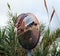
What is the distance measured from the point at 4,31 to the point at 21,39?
2.42ft

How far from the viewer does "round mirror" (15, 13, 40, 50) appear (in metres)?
6.94

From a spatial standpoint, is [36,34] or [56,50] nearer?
[36,34]

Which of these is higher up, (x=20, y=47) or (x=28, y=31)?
(x=28, y=31)

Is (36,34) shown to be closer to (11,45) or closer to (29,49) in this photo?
(29,49)

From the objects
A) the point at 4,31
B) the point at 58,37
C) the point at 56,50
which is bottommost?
the point at 56,50

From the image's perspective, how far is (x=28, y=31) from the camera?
22.9 ft

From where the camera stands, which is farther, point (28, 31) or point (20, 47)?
point (20, 47)

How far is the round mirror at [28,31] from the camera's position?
694cm

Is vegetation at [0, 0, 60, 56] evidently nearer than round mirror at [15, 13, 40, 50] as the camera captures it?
No

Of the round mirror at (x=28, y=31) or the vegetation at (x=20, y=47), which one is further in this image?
the vegetation at (x=20, y=47)

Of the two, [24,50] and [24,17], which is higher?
[24,17]

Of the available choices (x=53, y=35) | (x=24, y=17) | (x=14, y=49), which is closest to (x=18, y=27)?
(x=24, y=17)

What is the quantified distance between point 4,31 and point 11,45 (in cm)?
59

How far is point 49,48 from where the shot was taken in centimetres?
774
